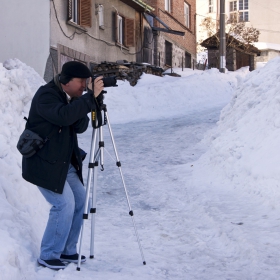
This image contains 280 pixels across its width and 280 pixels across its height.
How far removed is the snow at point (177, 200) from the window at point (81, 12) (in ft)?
26.2

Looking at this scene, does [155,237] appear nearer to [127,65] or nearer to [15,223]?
[15,223]

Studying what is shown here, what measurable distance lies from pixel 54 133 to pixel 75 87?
44cm

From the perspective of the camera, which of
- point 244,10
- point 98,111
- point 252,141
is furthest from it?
point 244,10

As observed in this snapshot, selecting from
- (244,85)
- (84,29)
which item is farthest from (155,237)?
(84,29)

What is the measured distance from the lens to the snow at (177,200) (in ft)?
14.8

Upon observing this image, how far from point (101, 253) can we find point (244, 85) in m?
5.89

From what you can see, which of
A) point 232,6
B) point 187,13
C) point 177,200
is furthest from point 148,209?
point 232,6

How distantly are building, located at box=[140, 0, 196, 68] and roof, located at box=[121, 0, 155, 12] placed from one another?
29.1 inches

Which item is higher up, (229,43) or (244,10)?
(244,10)

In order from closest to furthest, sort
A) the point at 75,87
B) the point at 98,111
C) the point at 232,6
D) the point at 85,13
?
the point at 75,87 < the point at 98,111 < the point at 85,13 < the point at 232,6

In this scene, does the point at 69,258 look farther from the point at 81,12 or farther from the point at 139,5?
the point at 139,5

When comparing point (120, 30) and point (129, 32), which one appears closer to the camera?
point (120, 30)

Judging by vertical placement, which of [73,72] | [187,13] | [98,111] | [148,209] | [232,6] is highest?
[232,6]

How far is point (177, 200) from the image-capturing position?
23.5ft
